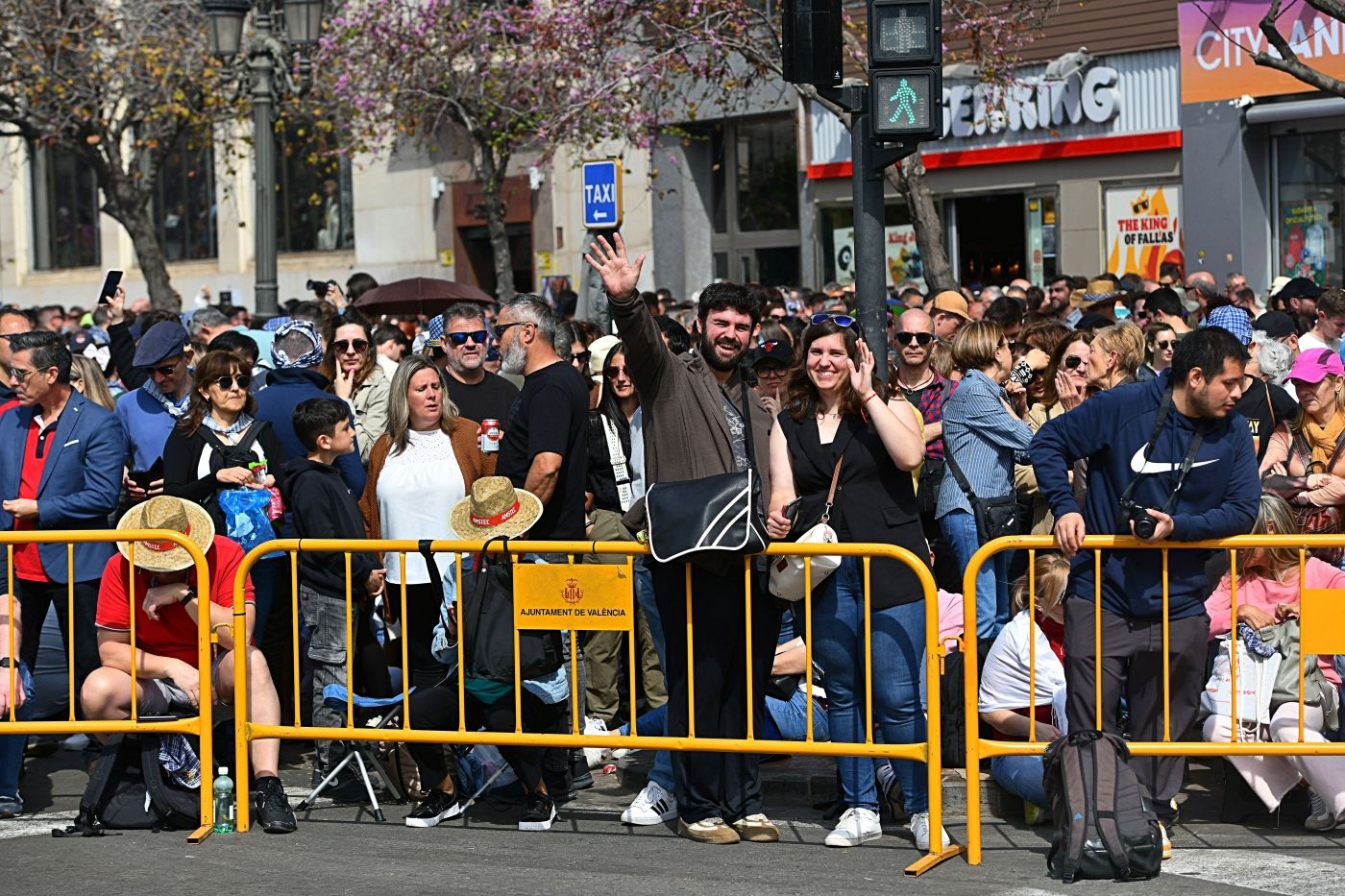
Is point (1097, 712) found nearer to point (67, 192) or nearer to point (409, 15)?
point (409, 15)

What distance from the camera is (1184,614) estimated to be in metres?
6.98

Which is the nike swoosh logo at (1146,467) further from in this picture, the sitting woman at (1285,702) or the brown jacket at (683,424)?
the brown jacket at (683,424)

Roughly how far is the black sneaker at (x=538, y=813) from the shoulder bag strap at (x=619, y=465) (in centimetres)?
195

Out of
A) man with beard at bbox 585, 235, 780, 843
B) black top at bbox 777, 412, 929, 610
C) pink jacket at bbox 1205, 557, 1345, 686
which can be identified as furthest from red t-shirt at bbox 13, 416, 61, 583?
pink jacket at bbox 1205, 557, 1345, 686

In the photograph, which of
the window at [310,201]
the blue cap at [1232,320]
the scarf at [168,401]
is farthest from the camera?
the window at [310,201]

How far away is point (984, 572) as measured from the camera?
912 centimetres

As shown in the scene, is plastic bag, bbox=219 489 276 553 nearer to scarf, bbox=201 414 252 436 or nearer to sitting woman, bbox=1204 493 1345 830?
scarf, bbox=201 414 252 436

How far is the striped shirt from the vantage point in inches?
356

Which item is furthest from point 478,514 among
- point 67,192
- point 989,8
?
point 67,192

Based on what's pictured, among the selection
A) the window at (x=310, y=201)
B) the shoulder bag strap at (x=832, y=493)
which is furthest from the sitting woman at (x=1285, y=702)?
the window at (x=310, y=201)

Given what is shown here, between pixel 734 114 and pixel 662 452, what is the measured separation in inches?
814

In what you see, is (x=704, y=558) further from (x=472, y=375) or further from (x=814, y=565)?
(x=472, y=375)

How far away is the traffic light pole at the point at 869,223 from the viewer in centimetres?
909

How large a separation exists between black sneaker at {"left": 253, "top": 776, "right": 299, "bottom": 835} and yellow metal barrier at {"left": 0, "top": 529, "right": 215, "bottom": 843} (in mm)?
186
